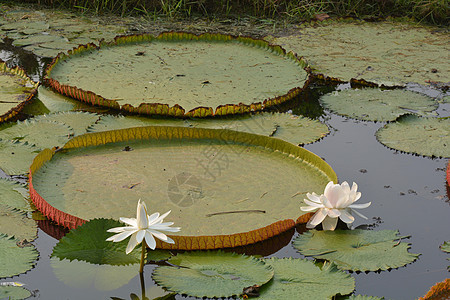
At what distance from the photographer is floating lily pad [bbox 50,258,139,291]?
1.88 metres

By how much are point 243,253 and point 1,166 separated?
1.19 m

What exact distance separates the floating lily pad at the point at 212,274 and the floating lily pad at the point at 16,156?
953 mm

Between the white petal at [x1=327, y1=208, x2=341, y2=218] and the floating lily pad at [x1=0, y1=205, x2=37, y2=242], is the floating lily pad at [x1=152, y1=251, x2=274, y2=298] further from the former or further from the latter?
the floating lily pad at [x1=0, y1=205, x2=37, y2=242]

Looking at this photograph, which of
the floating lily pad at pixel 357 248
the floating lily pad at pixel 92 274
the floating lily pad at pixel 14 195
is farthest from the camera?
the floating lily pad at pixel 14 195

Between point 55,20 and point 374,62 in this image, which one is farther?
point 55,20

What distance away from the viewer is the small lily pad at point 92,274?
188 centimetres

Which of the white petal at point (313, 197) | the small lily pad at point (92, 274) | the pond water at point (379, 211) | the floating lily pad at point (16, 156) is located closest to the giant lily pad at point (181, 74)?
the pond water at point (379, 211)

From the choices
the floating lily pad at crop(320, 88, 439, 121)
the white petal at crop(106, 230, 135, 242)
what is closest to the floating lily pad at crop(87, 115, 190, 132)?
the floating lily pad at crop(320, 88, 439, 121)

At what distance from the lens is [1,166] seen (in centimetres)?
259

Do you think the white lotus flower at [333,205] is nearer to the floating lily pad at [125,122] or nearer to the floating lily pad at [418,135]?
the floating lily pad at [418,135]

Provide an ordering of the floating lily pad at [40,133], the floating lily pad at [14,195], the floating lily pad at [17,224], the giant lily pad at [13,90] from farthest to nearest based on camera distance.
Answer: the giant lily pad at [13,90]
the floating lily pad at [40,133]
the floating lily pad at [14,195]
the floating lily pad at [17,224]

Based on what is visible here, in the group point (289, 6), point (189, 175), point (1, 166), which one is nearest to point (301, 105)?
point (189, 175)

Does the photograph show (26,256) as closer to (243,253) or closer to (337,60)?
(243,253)

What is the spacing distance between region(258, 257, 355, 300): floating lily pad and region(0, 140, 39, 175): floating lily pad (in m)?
1.21
